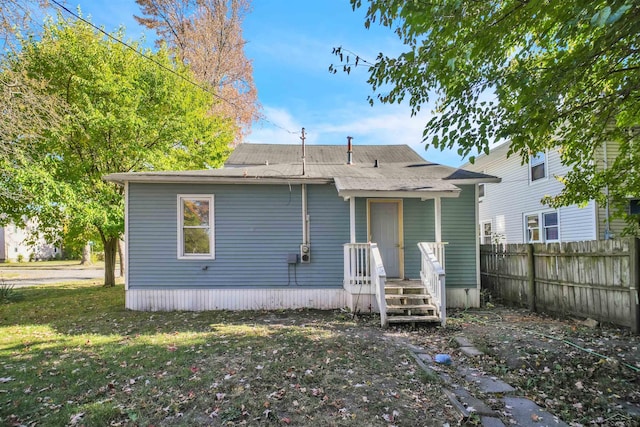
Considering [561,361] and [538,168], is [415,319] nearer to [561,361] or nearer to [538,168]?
[561,361]

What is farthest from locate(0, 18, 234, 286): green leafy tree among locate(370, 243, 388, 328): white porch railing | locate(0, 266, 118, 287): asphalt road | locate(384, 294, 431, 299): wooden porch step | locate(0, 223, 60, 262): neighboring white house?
locate(0, 223, 60, 262): neighboring white house

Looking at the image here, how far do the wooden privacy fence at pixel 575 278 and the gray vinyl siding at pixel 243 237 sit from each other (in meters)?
4.17

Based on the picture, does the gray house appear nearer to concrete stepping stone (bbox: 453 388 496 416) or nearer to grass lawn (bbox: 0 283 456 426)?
grass lawn (bbox: 0 283 456 426)

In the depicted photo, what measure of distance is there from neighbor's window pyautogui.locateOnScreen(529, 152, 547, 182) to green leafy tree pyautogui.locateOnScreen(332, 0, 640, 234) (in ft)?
25.5

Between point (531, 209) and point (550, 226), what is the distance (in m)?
1.05

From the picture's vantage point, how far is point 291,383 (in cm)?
379

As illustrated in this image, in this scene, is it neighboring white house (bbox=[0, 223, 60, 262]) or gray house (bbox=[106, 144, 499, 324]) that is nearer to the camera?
gray house (bbox=[106, 144, 499, 324])

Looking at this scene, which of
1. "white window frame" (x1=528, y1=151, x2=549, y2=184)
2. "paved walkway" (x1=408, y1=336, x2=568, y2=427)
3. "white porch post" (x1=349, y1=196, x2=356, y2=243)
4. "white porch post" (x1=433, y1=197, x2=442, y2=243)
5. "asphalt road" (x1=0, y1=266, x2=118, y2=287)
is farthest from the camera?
"asphalt road" (x1=0, y1=266, x2=118, y2=287)

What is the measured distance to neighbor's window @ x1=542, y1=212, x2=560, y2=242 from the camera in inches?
487

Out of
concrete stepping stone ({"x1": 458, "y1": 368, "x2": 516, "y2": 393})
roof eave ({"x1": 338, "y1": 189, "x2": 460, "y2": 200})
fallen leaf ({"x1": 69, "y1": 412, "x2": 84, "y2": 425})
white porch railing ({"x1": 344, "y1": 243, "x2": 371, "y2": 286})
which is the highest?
roof eave ({"x1": 338, "y1": 189, "x2": 460, "y2": 200})

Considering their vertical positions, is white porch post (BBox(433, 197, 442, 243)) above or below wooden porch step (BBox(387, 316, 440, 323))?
above

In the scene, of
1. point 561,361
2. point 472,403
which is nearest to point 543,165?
point 561,361

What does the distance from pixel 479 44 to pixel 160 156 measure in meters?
10.3

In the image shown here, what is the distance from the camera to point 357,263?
752 cm
